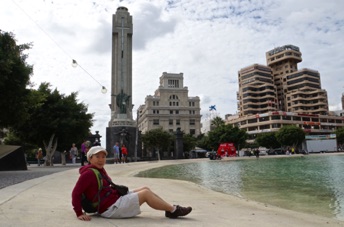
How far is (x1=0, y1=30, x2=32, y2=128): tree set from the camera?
15.4 metres

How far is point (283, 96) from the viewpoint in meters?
130

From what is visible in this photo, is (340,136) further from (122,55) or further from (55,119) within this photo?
(55,119)

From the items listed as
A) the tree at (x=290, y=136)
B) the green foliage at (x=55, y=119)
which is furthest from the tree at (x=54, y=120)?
the tree at (x=290, y=136)

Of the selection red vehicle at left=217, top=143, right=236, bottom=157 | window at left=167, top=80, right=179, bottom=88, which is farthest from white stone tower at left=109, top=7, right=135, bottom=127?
window at left=167, top=80, right=179, bottom=88

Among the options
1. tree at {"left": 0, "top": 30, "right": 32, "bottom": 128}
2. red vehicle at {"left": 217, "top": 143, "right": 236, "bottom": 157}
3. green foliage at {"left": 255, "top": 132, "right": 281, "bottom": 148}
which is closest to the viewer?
tree at {"left": 0, "top": 30, "right": 32, "bottom": 128}

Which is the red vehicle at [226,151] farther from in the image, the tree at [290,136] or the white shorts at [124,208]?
the white shorts at [124,208]

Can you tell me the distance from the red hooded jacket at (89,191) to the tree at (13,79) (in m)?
12.2

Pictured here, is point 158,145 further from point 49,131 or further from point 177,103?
point 177,103

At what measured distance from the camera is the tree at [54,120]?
86.7ft

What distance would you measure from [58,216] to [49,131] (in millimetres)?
24375

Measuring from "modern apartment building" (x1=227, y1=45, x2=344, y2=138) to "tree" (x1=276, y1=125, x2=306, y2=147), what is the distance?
71.9 feet

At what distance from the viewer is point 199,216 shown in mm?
5285

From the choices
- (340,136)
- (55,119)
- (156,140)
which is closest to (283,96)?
(340,136)

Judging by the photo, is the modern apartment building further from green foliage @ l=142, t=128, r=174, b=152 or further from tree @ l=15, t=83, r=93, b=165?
tree @ l=15, t=83, r=93, b=165
